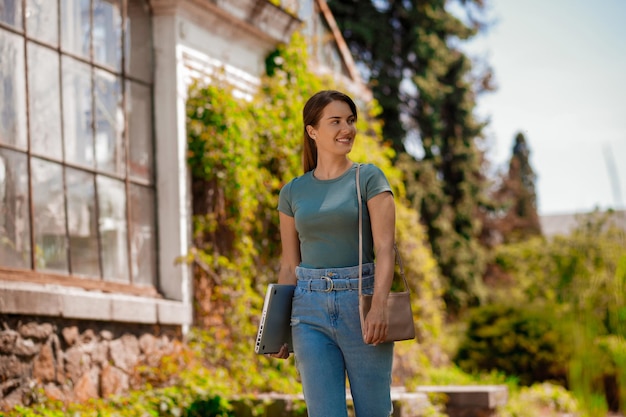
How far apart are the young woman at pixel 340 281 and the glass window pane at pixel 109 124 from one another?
10.6 feet

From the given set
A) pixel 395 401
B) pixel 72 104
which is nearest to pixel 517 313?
pixel 395 401

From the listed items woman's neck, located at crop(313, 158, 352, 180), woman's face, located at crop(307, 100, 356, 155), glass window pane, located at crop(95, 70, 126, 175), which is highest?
glass window pane, located at crop(95, 70, 126, 175)

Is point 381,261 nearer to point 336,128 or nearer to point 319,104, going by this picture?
point 336,128

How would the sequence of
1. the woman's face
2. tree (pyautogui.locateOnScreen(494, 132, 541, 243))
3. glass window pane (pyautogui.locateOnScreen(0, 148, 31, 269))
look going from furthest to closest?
1. tree (pyautogui.locateOnScreen(494, 132, 541, 243))
2. glass window pane (pyautogui.locateOnScreen(0, 148, 31, 269))
3. the woman's face

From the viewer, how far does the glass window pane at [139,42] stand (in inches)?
281

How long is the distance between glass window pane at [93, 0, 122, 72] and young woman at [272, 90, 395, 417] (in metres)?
3.36

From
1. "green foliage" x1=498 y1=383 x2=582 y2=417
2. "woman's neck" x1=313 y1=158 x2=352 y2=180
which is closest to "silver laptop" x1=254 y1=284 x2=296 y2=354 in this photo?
"woman's neck" x1=313 y1=158 x2=352 y2=180

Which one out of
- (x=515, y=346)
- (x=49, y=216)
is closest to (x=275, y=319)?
(x=49, y=216)

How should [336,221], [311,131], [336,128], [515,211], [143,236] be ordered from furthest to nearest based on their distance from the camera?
[515,211]
[143,236]
[311,131]
[336,128]
[336,221]

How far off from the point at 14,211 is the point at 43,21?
130cm

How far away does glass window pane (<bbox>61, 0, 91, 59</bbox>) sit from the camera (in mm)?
6449

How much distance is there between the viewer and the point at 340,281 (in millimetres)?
3668

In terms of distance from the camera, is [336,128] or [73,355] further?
[73,355]

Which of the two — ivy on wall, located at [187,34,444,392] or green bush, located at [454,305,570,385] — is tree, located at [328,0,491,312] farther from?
ivy on wall, located at [187,34,444,392]
